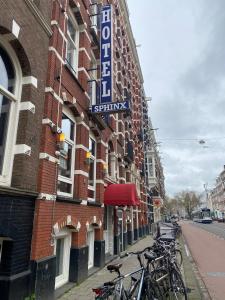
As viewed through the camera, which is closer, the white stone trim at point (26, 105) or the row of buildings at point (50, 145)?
the row of buildings at point (50, 145)

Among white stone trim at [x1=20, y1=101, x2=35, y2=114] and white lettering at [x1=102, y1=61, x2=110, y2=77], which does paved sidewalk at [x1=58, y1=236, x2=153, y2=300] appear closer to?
white stone trim at [x1=20, y1=101, x2=35, y2=114]

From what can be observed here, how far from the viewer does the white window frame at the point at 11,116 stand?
5984 mm

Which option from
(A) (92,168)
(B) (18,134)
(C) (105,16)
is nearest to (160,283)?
(B) (18,134)

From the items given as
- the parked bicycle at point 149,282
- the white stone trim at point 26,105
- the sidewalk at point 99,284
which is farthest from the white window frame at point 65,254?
the white stone trim at point 26,105

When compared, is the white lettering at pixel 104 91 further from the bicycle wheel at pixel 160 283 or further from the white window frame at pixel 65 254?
the bicycle wheel at pixel 160 283

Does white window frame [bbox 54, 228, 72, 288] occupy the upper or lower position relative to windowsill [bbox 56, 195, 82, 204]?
lower

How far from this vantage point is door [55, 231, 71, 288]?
7.96 meters

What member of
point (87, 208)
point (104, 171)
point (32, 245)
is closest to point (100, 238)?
point (87, 208)

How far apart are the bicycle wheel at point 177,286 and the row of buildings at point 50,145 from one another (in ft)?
9.67

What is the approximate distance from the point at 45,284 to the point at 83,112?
5.90 meters

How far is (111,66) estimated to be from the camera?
1140 centimetres

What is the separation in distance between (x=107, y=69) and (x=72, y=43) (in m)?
1.84

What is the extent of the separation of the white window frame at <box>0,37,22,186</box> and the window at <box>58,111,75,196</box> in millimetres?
2381

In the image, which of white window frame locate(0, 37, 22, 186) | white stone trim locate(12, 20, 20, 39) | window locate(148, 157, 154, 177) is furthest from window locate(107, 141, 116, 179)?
window locate(148, 157, 154, 177)
